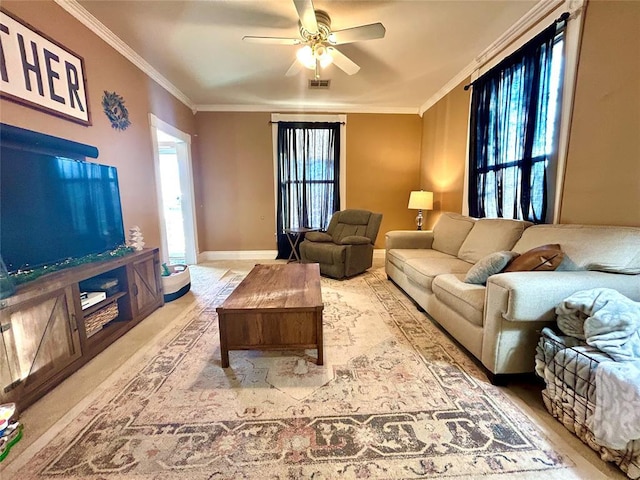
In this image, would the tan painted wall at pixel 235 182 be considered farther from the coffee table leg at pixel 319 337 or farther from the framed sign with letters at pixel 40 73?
the coffee table leg at pixel 319 337

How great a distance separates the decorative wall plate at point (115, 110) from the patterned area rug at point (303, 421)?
2274 mm

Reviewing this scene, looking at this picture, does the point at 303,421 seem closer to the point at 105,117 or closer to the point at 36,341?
the point at 36,341

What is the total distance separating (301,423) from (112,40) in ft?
12.2

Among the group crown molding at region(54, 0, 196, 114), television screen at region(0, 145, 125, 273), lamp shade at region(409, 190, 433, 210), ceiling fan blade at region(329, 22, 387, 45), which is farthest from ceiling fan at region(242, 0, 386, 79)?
lamp shade at region(409, 190, 433, 210)

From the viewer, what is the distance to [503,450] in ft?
3.99

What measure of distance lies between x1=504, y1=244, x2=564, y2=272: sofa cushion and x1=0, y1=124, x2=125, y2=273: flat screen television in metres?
3.12

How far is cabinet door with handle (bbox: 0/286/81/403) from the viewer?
4.59ft

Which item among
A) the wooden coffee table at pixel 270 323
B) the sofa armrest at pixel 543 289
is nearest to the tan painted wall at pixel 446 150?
the sofa armrest at pixel 543 289

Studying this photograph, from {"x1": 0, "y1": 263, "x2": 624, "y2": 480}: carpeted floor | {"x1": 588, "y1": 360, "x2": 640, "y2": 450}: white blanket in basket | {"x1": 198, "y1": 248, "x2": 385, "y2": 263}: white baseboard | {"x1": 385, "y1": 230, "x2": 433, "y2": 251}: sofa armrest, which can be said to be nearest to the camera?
{"x1": 588, "y1": 360, "x2": 640, "y2": 450}: white blanket in basket

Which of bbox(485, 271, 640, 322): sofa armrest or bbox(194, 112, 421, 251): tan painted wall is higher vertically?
bbox(194, 112, 421, 251): tan painted wall

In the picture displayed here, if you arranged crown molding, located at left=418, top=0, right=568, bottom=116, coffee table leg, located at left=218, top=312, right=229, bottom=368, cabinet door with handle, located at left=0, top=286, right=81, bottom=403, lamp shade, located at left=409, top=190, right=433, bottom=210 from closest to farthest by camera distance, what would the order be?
cabinet door with handle, located at left=0, top=286, right=81, bottom=403, coffee table leg, located at left=218, top=312, right=229, bottom=368, crown molding, located at left=418, top=0, right=568, bottom=116, lamp shade, located at left=409, top=190, right=433, bottom=210

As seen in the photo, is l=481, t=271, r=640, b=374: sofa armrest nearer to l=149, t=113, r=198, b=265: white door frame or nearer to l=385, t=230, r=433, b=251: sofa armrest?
l=385, t=230, r=433, b=251: sofa armrest

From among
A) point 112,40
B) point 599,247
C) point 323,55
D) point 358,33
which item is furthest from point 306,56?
point 599,247

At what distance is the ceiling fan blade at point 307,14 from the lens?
6.15 ft
